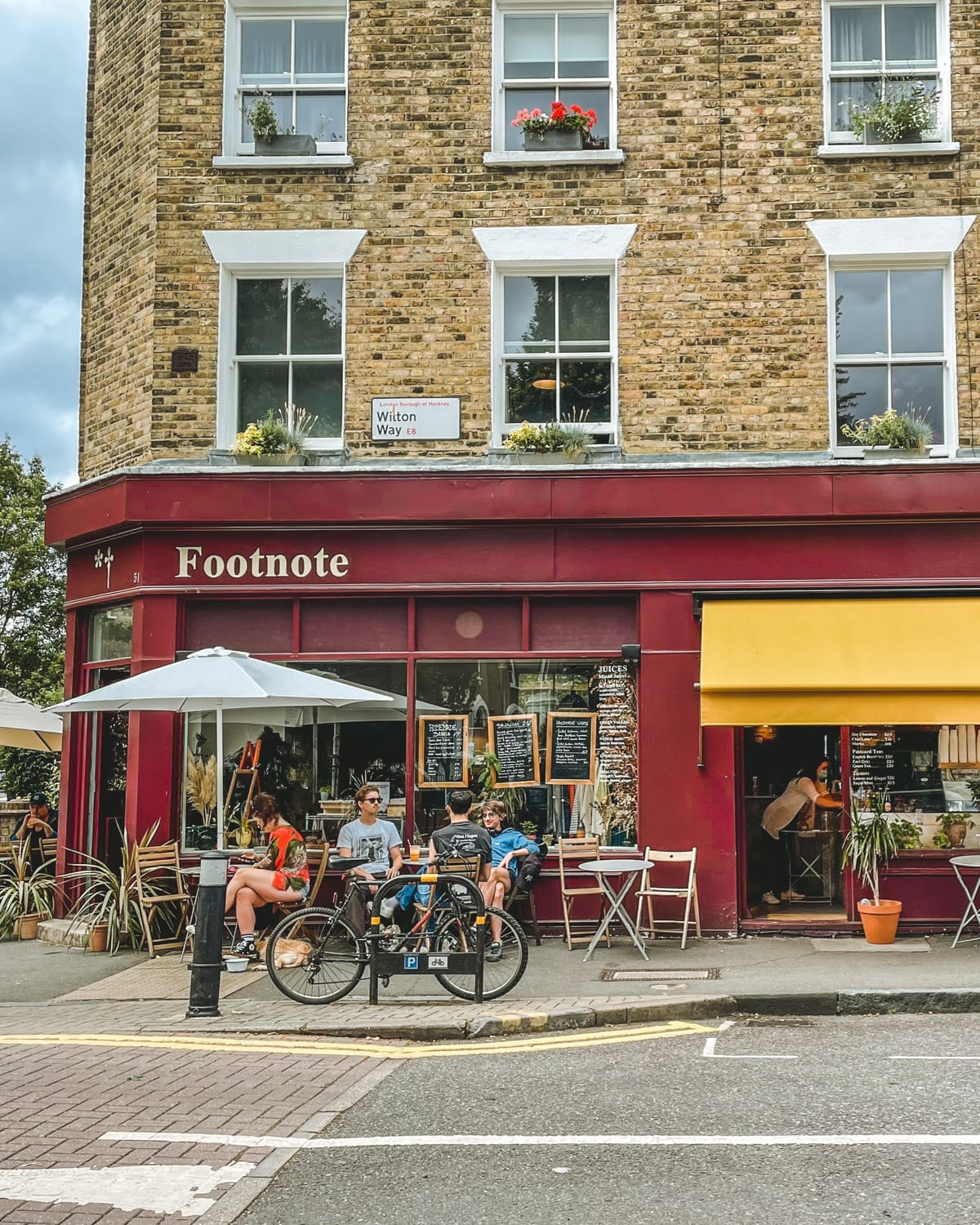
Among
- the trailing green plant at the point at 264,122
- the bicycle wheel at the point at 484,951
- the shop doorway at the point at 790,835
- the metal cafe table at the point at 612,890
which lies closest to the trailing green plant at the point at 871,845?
the shop doorway at the point at 790,835

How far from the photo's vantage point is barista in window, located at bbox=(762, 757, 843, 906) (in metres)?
13.0

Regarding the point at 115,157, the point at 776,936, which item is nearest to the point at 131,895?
the point at 776,936

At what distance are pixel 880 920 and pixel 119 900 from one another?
6.97 m

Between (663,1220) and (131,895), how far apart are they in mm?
8460

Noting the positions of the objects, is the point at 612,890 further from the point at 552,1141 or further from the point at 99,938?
the point at 552,1141

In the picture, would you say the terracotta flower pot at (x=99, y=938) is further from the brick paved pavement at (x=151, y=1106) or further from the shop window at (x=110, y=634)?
the brick paved pavement at (x=151, y=1106)

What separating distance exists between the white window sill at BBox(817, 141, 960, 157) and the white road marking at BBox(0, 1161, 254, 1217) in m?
10.9

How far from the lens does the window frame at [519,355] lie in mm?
13023

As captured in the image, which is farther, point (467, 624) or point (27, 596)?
point (27, 596)

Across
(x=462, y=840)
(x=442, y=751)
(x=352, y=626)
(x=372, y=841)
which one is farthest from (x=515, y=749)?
(x=352, y=626)

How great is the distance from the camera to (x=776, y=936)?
12.4 meters

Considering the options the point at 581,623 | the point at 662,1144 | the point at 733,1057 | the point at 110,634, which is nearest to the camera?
the point at 662,1144

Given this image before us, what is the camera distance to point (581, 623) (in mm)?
12859

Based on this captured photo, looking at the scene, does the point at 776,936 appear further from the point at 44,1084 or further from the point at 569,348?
the point at 44,1084
